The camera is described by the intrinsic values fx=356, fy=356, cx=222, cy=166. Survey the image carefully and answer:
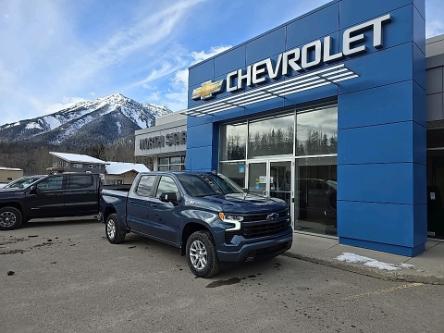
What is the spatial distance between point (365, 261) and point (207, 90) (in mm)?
8351

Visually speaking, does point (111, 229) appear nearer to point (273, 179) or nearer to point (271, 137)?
point (273, 179)

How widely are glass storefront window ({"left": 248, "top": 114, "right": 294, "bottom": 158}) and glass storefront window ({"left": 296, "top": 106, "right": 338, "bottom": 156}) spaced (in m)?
0.34

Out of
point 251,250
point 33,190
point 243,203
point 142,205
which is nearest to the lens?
point 251,250

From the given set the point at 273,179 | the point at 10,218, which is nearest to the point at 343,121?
the point at 273,179

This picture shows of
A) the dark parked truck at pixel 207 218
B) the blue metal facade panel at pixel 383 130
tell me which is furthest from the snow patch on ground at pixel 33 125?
the blue metal facade panel at pixel 383 130

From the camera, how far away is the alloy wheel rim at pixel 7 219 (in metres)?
11.7

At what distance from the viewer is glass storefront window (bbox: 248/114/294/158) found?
10.9 meters

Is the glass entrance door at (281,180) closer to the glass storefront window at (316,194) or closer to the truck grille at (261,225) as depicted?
the glass storefront window at (316,194)

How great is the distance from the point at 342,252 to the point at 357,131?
2.94 m

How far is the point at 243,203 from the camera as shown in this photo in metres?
6.30

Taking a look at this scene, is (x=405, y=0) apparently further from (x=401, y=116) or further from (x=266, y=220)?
(x=266, y=220)

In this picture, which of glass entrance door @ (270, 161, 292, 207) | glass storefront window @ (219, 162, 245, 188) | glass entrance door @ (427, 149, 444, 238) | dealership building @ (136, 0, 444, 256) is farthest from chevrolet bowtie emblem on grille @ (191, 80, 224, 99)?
glass entrance door @ (427, 149, 444, 238)

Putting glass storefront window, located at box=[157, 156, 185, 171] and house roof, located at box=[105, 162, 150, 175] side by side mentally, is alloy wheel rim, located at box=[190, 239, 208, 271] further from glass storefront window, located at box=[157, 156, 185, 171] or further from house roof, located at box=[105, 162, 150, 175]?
house roof, located at box=[105, 162, 150, 175]

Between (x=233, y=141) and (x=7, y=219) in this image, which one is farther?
(x=233, y=141)
